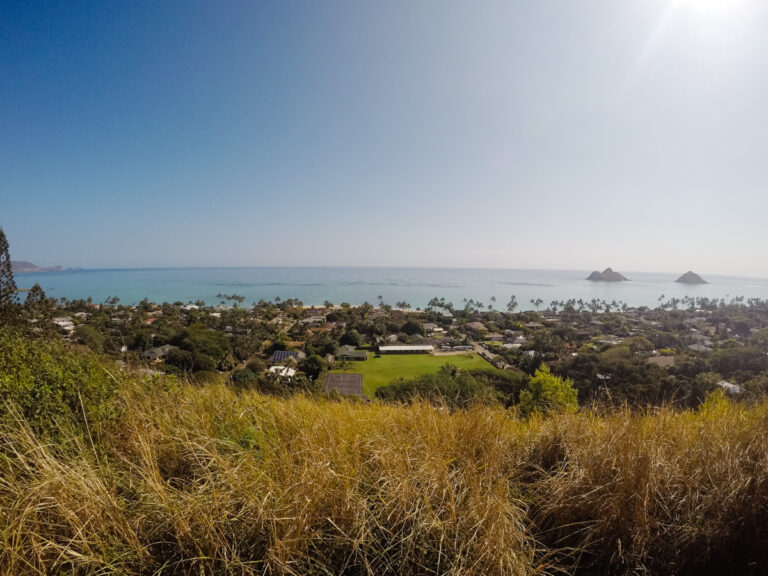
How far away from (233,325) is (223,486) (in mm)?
47063

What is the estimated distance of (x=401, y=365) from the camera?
31.4 m

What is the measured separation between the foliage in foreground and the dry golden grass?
0.04 ft

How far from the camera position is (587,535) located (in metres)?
1.84

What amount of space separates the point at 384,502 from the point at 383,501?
19 mm

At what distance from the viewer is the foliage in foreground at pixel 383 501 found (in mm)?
1467

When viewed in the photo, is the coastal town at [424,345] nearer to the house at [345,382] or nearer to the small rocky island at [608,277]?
the house at [345,382]

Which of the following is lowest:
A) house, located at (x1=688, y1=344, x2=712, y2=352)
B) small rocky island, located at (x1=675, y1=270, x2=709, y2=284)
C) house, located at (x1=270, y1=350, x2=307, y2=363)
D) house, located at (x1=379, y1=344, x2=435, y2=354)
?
house, located at (x1=379, y1=344, x2=435, y2=354)

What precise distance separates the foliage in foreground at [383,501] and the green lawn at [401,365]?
21721 millimetres

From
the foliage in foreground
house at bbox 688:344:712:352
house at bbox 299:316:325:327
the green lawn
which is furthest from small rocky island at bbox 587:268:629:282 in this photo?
the foliage in foreground

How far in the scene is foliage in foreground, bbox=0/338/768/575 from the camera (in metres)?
1.47

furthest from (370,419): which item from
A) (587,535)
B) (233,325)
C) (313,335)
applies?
(233,325)

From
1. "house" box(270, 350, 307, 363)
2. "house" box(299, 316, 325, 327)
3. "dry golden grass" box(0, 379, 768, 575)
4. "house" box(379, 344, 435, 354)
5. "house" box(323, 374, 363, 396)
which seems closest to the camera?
"dry golden grass" box(0, 379, 768, 575)

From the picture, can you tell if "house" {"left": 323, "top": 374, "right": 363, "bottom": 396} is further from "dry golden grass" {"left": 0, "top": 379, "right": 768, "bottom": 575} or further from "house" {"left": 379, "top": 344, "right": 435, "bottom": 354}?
"dry golden grass" {"left": 0, "top": 379, "right": 768, "bottom": 575}

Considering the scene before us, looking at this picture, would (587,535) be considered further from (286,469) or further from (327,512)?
(286,469)
